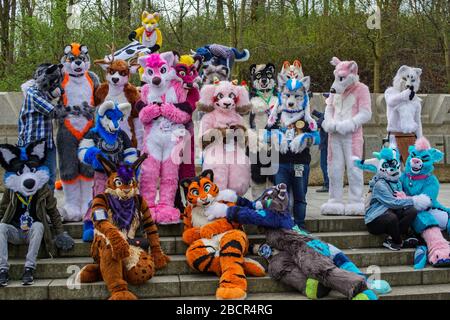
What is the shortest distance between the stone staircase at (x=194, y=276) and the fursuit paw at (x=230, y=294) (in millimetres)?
207

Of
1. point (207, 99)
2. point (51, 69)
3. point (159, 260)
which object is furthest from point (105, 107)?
point (159, 260)

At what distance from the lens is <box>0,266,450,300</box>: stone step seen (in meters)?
5.36

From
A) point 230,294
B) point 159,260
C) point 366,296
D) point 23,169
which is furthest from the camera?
point 23,169

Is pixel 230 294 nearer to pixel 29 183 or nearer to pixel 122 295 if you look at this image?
pixel 122 295

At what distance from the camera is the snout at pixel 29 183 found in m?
5.68

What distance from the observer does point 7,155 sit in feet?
18.9

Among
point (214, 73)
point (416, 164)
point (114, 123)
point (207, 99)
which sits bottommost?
point (416, 164)

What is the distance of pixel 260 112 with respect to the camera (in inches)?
310

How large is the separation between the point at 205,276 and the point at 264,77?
332 cm

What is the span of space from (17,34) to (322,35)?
841 centimetres

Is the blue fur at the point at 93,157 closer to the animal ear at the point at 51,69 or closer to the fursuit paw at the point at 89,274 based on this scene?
the fursuit paw at the point at 89,274

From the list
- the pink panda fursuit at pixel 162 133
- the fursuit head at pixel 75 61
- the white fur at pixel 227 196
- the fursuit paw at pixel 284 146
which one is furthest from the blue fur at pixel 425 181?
the fursuit head at pixel 75 61

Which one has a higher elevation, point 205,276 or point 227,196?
point 227,196

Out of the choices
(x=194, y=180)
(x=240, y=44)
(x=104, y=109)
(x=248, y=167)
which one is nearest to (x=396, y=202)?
(x=248, y=167)
